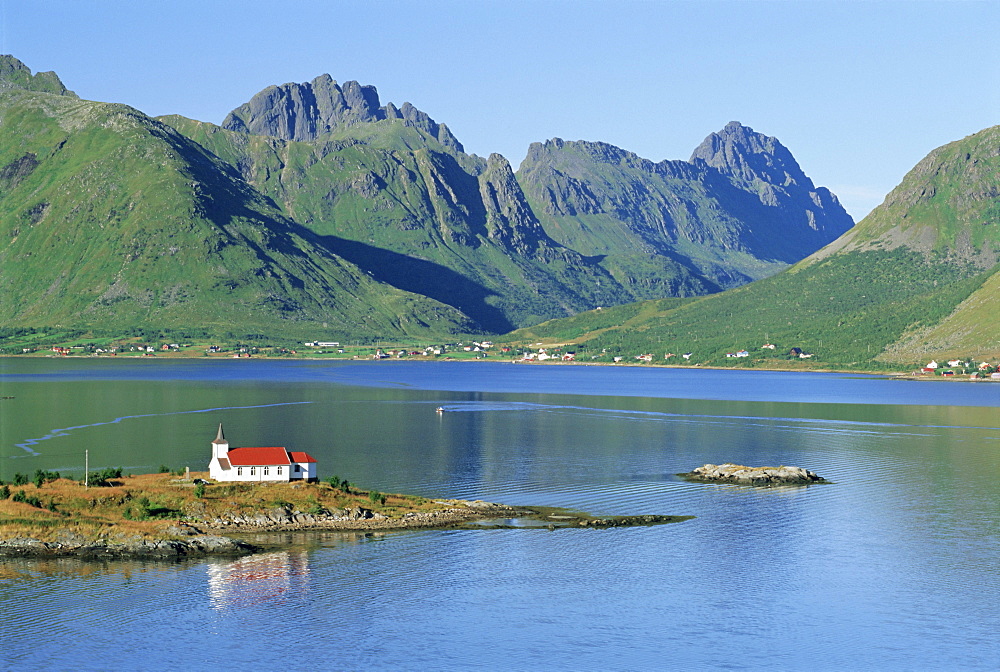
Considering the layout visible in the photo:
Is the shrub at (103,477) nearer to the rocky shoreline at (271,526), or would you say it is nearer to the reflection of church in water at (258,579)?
the rocky shoreline at (271,526)

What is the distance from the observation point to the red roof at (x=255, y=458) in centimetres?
10262

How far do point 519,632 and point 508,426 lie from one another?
416 feet

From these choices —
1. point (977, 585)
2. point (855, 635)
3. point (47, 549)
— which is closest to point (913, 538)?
point (977, 585)

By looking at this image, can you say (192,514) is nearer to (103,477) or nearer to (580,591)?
(103,477)

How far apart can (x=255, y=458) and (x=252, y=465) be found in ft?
2.75

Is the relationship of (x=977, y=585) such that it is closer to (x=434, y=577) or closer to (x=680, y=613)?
(x=680, y=613)

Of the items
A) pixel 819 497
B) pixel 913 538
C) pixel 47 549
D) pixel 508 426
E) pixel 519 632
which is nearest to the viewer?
pixel 519 632

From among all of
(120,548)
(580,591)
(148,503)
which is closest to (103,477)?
(148,503)

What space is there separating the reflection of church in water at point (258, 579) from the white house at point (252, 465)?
1815 centimetres

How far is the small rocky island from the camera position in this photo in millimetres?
126875

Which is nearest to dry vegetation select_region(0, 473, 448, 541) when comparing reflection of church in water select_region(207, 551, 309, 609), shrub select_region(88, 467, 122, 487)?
shrub select_region(88, 467, 122, 487)

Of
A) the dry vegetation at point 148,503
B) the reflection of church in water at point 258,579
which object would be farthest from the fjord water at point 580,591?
the dry vegetation at point 148,503

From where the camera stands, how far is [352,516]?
97.2 metres

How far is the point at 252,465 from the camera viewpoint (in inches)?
4040
